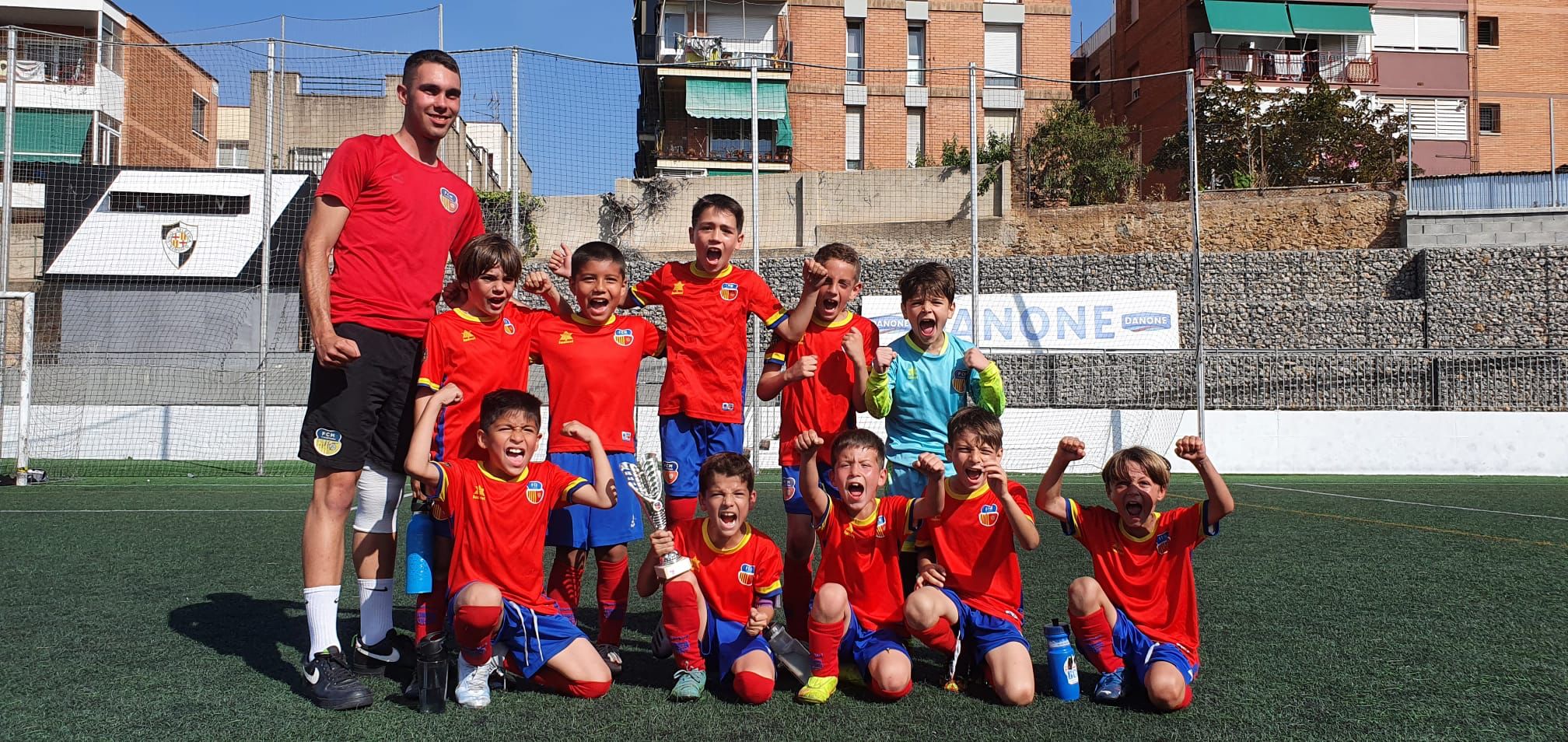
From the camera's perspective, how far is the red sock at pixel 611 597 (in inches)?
148

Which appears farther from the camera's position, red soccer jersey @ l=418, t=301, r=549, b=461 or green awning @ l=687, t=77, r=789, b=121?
green awning @ l=687, t=77, r=789, b=121

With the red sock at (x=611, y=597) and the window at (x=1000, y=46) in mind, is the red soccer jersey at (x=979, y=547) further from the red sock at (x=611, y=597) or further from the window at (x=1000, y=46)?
the window at (x=1000, y=46)

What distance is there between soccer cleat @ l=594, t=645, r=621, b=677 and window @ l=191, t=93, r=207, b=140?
1233cm

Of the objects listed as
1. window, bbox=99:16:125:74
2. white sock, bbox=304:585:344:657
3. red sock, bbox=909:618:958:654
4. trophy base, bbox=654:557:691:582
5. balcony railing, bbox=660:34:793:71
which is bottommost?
red sock, bbox=909:618:958:654

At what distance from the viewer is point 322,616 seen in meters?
3.29

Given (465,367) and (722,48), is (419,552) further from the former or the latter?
(722,48)

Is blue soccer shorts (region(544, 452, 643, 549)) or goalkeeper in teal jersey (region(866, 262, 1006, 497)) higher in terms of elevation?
goalkeeper in teal jersey (region(866, 262, 1006, 497))

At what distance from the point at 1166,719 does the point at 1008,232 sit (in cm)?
1759

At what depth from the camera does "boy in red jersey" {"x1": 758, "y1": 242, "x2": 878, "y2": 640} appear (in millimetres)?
4070

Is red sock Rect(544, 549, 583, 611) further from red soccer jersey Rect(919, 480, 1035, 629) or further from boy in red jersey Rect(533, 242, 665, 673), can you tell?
red soccer jersey Rect(919, 480, 1035, 629)

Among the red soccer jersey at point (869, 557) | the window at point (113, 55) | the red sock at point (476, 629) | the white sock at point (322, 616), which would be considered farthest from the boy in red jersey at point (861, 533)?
the window at point (113, 55)

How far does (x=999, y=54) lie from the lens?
26.6 meters

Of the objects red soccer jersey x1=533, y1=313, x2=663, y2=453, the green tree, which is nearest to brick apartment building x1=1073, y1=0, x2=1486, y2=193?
the green tree

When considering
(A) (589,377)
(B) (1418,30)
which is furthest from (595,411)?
(B) (1418,30)
